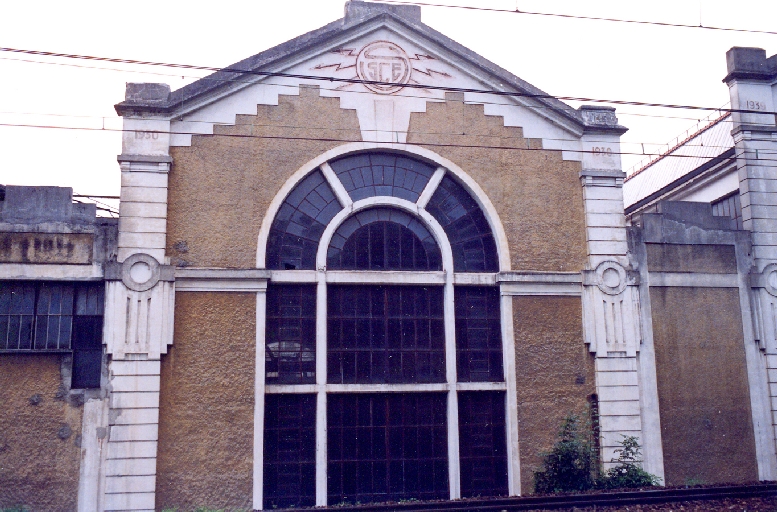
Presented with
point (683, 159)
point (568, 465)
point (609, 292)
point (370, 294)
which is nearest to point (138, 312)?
point (370, 294)

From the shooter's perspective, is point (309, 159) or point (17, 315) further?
point (309, 159)

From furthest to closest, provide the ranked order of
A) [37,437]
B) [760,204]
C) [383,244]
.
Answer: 1. [760,204]
2. [383,244]
3. [37,437]

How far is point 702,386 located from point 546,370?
11.3 feet

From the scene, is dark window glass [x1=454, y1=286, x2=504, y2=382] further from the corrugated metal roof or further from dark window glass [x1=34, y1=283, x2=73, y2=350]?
dark window glass [x1=34, y1=283, x2=73, y2=350]

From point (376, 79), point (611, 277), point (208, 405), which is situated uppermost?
point (376, 79)

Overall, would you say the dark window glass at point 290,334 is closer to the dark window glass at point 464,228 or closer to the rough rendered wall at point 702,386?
the dark window glass at point 464,228

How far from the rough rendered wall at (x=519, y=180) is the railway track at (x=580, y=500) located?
17.0ft

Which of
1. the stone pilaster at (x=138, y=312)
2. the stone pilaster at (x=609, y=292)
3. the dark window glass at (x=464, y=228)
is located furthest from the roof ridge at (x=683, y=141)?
the stone pilaster at (x=138, y=312)

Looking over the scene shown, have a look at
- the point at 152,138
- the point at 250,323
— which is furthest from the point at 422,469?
the point at 152,138

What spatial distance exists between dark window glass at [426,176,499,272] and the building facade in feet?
0.16

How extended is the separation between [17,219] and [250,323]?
478 centimetres

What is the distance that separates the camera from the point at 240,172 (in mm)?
15305

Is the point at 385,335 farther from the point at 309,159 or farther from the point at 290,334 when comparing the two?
the point at 309,159

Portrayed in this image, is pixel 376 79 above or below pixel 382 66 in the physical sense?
below
